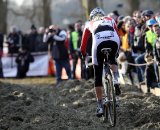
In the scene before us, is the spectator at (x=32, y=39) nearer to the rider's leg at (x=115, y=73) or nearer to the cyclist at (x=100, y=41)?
the cyclist at (x=100, y=41)

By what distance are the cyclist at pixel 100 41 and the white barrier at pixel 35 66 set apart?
1358 centimetres

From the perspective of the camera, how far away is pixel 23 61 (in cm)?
2247

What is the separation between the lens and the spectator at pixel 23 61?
883 inches

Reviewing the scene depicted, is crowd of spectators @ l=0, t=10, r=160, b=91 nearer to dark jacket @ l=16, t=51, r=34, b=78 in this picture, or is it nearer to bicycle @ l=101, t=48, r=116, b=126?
bicycle @ l=101, t=48, r=116, b=126

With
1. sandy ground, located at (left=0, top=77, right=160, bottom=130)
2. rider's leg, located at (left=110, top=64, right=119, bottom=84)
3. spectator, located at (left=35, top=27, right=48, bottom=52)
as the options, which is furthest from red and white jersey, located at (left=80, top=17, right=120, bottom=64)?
spectator, located at (left=35, top=27, right=48, bottom=52)

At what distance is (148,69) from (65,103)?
8.30 feet

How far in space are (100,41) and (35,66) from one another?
14.5m

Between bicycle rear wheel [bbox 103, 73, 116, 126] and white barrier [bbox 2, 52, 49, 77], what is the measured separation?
45.0 ft

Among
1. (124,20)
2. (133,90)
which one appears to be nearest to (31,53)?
(124,20)

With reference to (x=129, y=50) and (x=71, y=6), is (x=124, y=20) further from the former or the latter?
(x=71, y=6)

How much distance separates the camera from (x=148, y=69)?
13.1 m

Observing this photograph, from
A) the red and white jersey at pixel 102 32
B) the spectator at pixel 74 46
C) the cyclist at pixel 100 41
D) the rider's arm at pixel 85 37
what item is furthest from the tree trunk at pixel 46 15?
the red and white jersey at pixel 102 32

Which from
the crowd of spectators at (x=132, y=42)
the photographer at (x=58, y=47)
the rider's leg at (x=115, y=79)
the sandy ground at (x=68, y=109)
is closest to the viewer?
the rider's leg at (x=115, y=79)

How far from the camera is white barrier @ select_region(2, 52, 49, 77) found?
23.1 m
